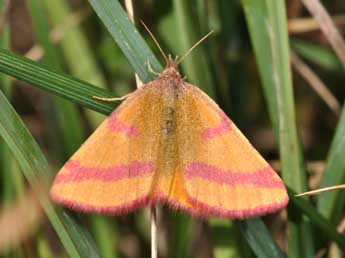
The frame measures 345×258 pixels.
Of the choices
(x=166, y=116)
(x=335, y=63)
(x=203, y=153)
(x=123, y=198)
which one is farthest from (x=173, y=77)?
(x=335, y=63)

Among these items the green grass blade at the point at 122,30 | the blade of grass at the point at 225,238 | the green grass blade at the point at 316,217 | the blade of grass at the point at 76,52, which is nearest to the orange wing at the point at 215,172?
the green grass blade at the point at 316,217

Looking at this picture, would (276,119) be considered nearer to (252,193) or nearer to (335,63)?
(252,193)

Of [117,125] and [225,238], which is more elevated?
[117,125]

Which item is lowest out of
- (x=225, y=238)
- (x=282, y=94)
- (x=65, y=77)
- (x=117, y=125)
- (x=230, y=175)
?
(x=225, y=238)

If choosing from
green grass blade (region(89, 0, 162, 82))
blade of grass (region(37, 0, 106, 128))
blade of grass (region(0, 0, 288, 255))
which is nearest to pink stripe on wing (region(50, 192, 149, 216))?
blade of grass (region(0, 0, 288, 255))

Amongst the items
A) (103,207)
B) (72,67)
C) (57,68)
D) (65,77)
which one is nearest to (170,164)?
(103,207)

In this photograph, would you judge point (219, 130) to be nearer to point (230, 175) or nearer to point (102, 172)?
point (230, 175)

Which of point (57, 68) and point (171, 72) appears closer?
point (171, 72)
